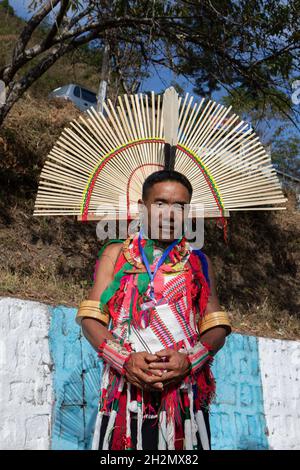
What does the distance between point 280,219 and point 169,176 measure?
Answer: 7.93 m

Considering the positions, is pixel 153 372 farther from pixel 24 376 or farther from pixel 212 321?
pixel 24 376

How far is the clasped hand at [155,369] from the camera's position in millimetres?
1941

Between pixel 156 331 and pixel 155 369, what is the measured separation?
0.23 m

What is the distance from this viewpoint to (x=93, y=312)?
2.18 m

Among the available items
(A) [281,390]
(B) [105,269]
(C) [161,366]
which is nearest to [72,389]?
(B) [105,269]

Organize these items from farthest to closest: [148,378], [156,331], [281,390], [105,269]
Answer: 1. [281,390]
2. [105,269]
3. [156,331]
4. [148,378]

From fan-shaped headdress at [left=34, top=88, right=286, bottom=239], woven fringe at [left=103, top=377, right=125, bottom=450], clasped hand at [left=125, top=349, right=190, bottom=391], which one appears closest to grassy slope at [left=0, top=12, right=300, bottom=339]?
fan-shaped headdress at [left=34, top=88, right=286, bottom=239]

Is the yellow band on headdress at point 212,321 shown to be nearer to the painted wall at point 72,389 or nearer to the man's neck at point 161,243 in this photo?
the man's neck at point 161,243

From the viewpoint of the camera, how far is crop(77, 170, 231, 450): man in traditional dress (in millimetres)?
2023

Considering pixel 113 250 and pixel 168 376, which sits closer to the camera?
pixel 168 376

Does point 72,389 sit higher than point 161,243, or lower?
lower

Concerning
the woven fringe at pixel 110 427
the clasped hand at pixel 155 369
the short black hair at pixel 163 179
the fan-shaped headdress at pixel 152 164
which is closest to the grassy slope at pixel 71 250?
the fan-shaped headdress at pixel 152 164

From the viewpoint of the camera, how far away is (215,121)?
113 inches

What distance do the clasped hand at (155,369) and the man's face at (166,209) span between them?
1.79 ft
